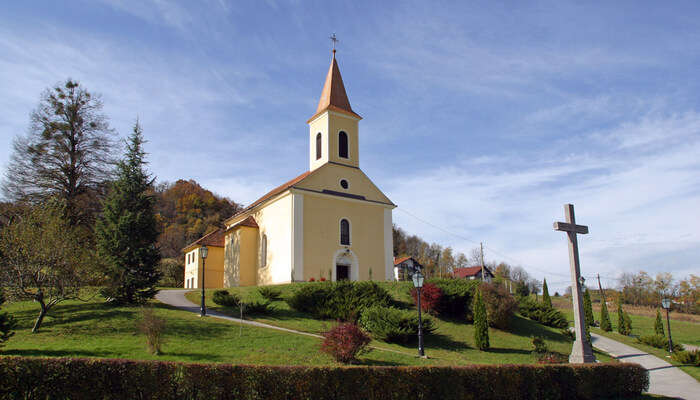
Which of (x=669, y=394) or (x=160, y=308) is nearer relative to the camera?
(x=669, y=394)

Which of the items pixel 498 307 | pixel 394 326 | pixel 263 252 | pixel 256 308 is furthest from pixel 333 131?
pixel 394 326

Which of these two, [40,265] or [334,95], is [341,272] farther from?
[40,265]

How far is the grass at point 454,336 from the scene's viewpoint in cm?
1653

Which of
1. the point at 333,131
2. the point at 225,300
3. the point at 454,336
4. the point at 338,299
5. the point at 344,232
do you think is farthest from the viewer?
the point at 333,131

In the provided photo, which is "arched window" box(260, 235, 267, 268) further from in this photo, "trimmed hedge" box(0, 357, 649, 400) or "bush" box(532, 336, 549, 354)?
"trimmed hedge" box(0, 357, 649, 400)

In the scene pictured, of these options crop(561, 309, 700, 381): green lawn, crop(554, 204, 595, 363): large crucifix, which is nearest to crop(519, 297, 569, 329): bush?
crop(561, 309, 700, 381): green lawn

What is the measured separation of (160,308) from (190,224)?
46.9 metres

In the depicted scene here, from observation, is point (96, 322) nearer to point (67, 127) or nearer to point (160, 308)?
point (160, 308)

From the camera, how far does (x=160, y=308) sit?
2009cm

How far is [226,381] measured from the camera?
8.87 meters

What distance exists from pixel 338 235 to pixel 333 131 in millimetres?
7671

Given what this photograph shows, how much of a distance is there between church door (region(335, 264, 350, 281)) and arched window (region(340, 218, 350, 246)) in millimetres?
1533

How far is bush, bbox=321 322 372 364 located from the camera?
1316 cm

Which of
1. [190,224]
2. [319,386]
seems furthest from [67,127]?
[190,224]
